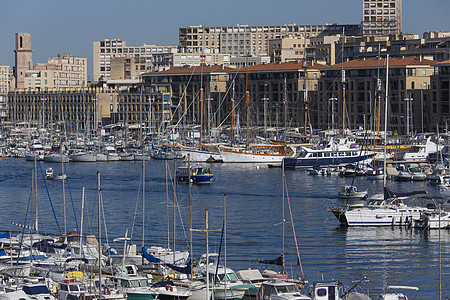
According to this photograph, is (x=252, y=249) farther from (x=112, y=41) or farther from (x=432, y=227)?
(x=112, y=41)

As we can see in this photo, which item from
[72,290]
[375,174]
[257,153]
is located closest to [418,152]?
[375,174]

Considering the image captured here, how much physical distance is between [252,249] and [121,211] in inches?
599

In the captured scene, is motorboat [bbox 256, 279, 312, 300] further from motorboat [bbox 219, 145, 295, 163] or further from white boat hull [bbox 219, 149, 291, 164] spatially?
white boat hull [bbox 219, 149, 291, 164]

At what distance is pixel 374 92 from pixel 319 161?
33.2 meters

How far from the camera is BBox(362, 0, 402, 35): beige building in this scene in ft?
562

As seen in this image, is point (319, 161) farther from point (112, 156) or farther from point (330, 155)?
point (112, 156)

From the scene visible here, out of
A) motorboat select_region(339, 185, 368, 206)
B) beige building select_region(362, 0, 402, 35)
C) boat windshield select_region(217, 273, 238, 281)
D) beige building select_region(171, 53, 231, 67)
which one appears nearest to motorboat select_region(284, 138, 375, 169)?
motorboat select_region(339, 185, 368, 206)

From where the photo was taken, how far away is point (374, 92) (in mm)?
114375

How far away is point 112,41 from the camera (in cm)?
19725

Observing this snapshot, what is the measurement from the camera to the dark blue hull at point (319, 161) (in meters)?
82.1

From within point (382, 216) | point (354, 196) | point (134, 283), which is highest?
point (354, 196)

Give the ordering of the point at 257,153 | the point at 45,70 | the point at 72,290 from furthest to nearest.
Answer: the point at 45,70 < the point at 257,153 < the point at 72,290

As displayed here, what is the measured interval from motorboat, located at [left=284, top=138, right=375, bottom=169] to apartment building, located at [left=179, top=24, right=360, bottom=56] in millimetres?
105827

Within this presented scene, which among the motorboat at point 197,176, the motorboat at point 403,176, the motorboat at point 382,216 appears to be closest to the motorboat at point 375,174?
the motorboat at point 403,176
